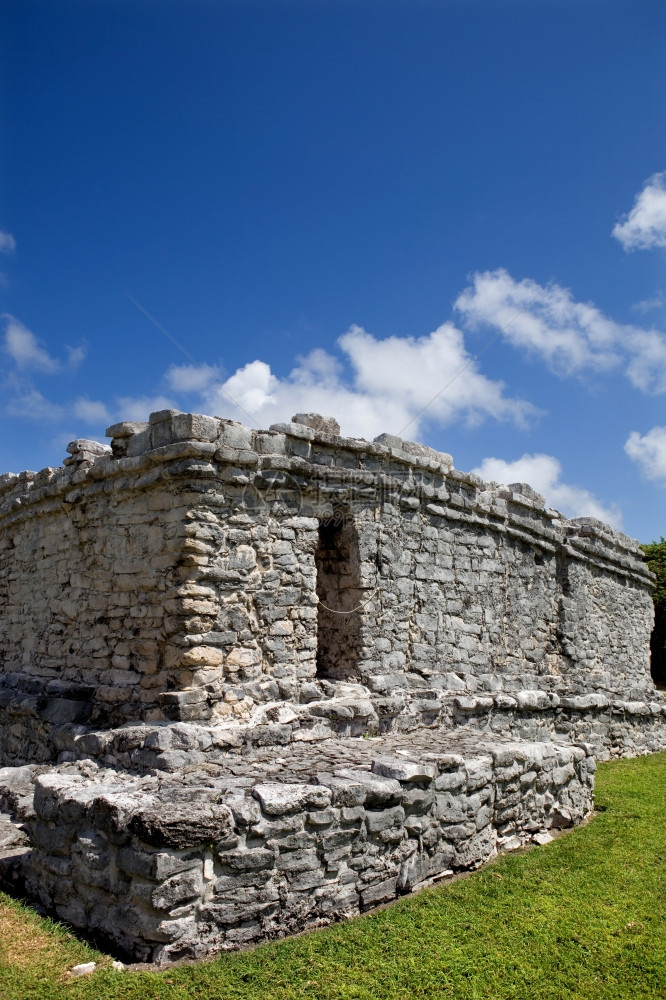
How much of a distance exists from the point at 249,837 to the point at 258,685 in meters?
2.30

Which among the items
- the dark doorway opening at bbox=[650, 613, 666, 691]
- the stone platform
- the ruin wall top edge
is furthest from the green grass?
the dark doorway opening at bbox=[650, 613, 666, 691]

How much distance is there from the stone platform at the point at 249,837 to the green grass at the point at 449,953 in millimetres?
168

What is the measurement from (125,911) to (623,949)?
3.18m

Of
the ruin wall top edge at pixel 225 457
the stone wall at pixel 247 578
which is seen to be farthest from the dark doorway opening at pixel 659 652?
the ruin wall top edge at pixel 225 457

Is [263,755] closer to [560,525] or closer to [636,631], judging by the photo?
[560,525]

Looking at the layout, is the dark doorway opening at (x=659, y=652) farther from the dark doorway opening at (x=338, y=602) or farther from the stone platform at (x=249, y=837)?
the stone platform at (x=249, y=837)

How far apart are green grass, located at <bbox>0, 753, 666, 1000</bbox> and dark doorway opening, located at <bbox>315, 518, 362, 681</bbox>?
265cm

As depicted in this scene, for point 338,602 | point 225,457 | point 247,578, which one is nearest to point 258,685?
point 247,578

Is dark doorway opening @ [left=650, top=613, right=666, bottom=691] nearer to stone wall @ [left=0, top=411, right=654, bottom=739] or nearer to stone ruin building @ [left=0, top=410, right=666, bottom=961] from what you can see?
stone ruin building @ [left=0, top=410, right=666, bottom=961]

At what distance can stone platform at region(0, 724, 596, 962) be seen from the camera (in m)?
4.13

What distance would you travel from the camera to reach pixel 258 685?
663 cm

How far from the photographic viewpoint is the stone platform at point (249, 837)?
413cm

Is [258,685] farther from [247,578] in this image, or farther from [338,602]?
[338,602]

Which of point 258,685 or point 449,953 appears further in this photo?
point 258,685
